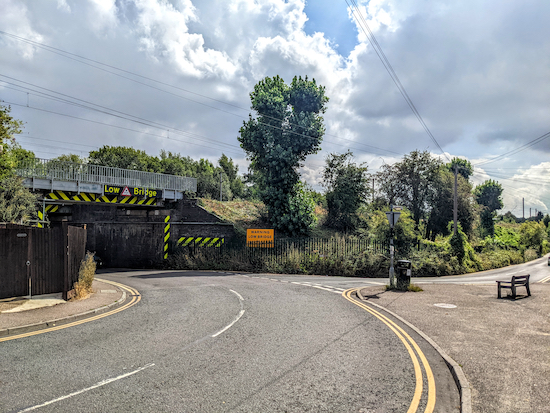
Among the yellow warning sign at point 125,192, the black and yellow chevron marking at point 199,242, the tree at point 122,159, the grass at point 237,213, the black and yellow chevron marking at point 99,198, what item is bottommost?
the black and yellow chevron marking at point 199,242

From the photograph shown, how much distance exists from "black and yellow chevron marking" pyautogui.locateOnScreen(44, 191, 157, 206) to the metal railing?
38.1 inches

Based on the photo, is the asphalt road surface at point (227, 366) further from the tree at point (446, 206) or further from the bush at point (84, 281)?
the tree at point (446, 206)

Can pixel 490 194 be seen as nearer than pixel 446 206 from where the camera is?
No

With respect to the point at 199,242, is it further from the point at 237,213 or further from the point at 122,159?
the point at 122,159

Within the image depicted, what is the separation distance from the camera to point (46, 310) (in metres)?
9.30

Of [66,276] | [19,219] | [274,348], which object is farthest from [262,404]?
[19,219]

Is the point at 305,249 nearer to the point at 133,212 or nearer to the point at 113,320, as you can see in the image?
the point at 133,212

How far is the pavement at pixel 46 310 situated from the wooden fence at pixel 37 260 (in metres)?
0.34

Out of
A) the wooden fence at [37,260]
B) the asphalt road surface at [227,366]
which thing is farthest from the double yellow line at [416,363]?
the wooden fence at [37,260]

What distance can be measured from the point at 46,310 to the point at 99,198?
15.6m

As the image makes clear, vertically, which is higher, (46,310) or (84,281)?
(84,281)

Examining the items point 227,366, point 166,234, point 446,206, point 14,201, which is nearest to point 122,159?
point 166,234

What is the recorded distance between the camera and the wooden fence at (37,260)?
32.9 ft

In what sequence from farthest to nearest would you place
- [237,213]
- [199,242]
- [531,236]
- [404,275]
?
[531,236] → [237,213] → [199,242] → [404,275]
